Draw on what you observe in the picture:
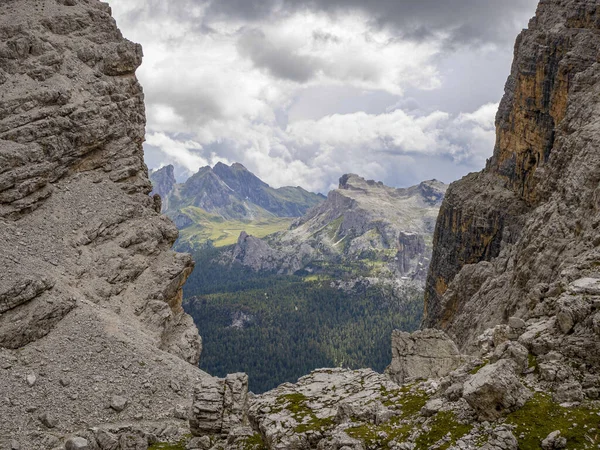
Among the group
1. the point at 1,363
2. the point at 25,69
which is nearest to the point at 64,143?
the point at 25,69

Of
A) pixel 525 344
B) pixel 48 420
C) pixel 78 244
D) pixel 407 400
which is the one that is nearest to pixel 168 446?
pixel 48 420

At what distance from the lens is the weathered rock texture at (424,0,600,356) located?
38156mm

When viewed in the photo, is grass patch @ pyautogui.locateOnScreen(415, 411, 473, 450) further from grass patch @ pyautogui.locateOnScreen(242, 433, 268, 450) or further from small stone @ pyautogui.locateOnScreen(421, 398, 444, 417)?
grass patch @ pyautogui.locateOnScreen(242, 433, 268, 450)

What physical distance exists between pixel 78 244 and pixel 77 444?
32.8 meters

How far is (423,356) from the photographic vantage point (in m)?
38.4

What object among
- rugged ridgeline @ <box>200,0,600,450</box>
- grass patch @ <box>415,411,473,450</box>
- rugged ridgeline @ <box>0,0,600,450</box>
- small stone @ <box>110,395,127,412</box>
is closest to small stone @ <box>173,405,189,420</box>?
rugged ridgeline @ <box>0,0,600,450</box>

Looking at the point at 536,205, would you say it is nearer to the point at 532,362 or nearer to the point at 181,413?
the point at 532,362

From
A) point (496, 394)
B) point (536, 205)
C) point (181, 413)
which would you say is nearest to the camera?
point (496, 394)

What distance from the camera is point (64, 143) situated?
229 feet

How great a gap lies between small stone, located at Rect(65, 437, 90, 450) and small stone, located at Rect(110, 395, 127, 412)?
8.08 meters

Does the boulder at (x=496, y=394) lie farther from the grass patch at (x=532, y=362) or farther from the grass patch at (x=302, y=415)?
the grass patch at (x=302, y=415)

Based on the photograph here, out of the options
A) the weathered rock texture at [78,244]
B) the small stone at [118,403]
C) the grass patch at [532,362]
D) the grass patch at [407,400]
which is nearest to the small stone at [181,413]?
the weathered rock texture at [78,244]

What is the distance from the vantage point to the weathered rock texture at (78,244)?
4947 centimetres

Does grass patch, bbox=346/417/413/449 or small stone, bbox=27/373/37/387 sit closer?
grass patch, bbox=346/417/413/449
